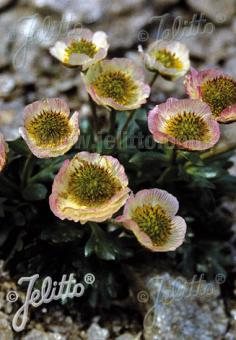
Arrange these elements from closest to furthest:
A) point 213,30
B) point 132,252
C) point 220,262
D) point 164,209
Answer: point 164,209 < point 132,252 < point 220,262 < point 213,30

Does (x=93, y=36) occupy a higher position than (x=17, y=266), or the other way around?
(x=93, y=36)

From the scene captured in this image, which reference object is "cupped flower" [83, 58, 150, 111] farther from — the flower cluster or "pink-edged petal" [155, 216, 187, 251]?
"pink-edged petal" [155, 216, 187, 251]

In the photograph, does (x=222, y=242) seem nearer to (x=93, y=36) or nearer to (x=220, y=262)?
(x=220, y=262)

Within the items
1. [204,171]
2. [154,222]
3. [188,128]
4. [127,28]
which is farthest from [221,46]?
[154,222]

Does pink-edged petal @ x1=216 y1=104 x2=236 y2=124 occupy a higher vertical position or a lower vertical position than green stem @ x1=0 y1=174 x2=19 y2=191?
higher

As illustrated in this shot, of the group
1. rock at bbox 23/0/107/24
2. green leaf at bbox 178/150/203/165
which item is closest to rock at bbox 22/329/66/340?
green leaf at bbox 178/150/203/165

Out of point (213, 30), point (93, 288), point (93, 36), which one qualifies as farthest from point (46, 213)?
point (213, 30)
